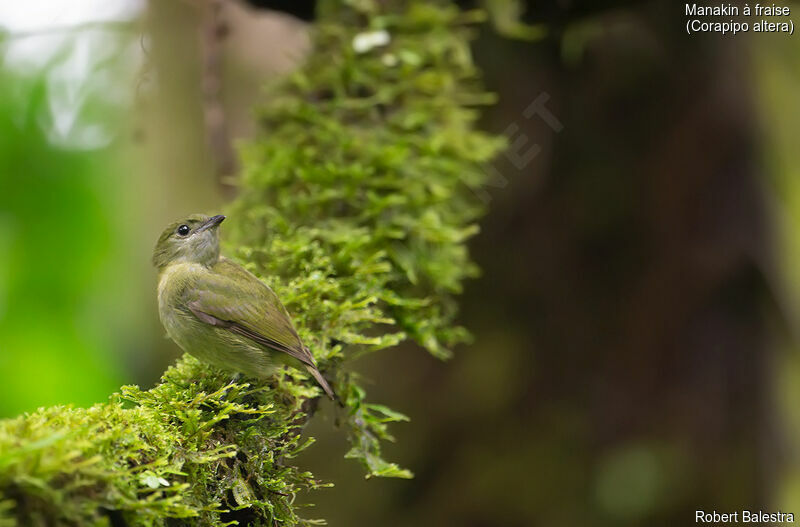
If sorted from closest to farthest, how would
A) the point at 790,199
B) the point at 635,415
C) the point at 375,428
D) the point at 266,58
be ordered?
the point at 375,428 < the point at 790,199 < the point at 635,415 < the point at 266,58

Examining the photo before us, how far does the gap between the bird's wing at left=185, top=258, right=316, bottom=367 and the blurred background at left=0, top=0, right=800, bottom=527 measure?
1.67 metres

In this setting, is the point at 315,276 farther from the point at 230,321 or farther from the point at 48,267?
the point at 48,267

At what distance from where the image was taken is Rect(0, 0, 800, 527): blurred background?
12.3 feet

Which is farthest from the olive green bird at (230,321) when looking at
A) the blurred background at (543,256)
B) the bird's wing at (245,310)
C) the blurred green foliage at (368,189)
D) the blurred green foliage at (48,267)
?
the blurred green foliage at (48,267)

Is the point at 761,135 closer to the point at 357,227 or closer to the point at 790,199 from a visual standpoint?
the point at 790,199

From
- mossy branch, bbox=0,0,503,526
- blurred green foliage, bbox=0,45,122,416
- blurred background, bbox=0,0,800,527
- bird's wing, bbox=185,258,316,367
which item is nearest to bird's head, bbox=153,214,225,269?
bird's wing, bbox=185,258,316,367

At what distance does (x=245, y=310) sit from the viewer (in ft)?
6.75

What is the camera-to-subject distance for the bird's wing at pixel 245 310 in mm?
2008

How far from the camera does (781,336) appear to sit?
3.70 m

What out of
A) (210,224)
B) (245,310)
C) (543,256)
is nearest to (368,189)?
(210,224)

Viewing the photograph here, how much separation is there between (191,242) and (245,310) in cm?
34

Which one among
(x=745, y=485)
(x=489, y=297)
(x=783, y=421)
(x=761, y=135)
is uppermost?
(x=761, y=135)

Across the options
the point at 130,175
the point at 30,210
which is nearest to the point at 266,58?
the point at 130,175

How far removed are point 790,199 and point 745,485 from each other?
1414mm
